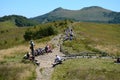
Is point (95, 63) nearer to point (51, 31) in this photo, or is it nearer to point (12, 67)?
point (12, 67)

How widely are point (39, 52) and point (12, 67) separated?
33.4 ft

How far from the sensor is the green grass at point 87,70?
3794 cm

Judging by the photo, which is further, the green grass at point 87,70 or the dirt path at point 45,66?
the dirt path at point 45,66

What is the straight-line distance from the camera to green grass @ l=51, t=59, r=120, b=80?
37.9 meters

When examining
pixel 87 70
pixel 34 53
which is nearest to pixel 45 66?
pixel 87 70

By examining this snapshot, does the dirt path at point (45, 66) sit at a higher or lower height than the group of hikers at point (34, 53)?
lower

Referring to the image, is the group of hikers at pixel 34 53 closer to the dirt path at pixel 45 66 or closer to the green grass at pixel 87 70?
the dirt path at pixel 45 66

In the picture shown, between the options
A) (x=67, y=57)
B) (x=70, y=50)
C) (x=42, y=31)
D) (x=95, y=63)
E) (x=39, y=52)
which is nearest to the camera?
(x=95, y=63)

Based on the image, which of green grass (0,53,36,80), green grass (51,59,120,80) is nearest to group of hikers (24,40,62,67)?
green grass (51,59,120,80)

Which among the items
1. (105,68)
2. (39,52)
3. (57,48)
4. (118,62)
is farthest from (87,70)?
(57,48)

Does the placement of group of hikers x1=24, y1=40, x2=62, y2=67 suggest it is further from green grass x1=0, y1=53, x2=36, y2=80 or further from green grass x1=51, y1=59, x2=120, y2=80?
green grass x1=0, y1=53, x2=36, y2=80

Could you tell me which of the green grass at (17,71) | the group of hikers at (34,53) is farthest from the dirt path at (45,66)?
the group of hikers at (34,53)

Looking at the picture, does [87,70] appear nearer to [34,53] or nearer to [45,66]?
[45,66]

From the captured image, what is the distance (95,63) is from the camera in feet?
144
